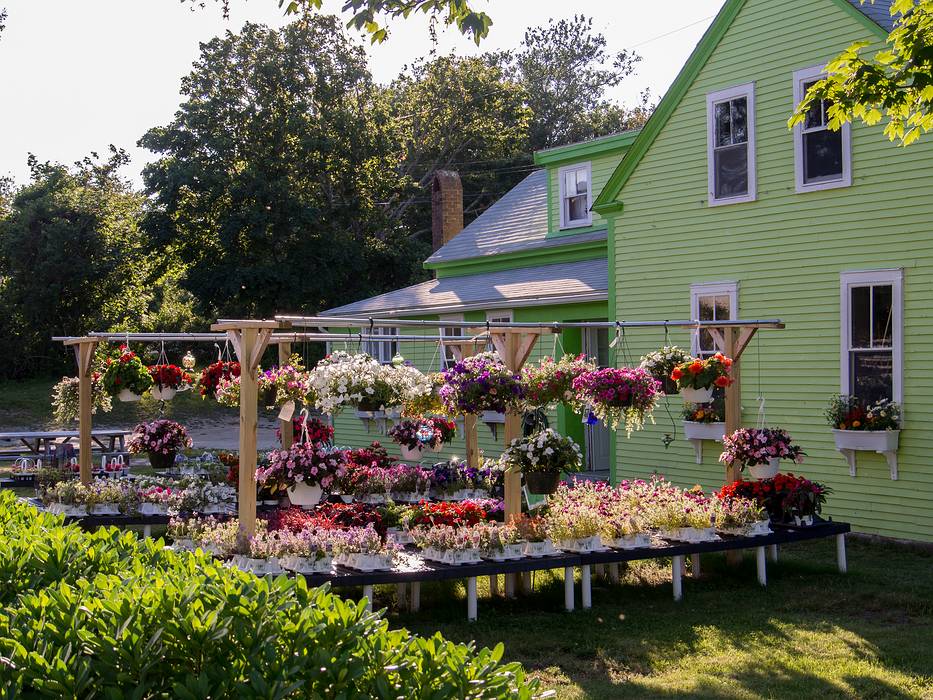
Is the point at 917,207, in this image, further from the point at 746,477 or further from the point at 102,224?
the point at 102,224

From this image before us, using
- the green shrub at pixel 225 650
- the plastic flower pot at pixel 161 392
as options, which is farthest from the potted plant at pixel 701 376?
the green shrub at pixel 225 650

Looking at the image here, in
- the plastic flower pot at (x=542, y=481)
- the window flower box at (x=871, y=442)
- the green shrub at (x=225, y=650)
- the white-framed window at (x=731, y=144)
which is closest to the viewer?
the green shrub at (x=225, y=650)

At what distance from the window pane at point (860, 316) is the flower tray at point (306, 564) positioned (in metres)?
7.76

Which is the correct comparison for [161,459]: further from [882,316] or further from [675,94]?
[882,316]

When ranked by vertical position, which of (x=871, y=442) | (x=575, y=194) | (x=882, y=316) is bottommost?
(x=871, y=442)

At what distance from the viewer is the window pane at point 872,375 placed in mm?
13164

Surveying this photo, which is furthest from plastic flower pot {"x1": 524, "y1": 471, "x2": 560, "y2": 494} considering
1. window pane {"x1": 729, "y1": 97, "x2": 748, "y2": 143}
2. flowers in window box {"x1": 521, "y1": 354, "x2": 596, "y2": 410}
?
window pane {"x1": 729, "y1": 97, "x2": 748, "y2": 143}

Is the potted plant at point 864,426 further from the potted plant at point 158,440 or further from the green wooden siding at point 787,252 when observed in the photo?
the potted plant at point 158,440

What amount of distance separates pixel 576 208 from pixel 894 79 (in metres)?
12.5

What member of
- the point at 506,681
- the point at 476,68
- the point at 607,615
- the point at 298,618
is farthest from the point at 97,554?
the point at 476,68

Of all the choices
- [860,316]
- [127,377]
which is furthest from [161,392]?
[860,316]

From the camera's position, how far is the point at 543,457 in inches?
396

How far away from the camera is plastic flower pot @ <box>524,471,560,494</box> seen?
33.3ft

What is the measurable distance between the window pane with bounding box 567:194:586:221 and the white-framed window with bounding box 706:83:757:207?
5.73m
